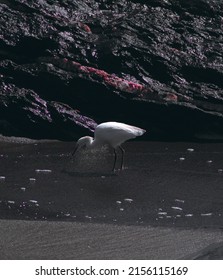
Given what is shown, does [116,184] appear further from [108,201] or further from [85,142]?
[85,142]

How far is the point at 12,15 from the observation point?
33.4 ft

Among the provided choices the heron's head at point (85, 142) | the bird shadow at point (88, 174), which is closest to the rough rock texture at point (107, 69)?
the heron's head at point (85, 142)

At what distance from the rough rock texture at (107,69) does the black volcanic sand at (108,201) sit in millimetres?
Answer: 403

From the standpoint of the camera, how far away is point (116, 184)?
7004mm

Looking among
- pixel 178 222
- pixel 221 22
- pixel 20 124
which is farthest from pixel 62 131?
pixel 178 222

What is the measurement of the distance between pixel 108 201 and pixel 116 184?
24.6 inches

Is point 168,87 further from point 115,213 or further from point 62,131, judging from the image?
point 115,213

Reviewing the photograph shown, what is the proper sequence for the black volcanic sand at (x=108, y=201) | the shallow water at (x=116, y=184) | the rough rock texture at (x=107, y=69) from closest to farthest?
the black volcanic sand at (x=108, y=201) → the shallow water at (x=116, y=184) → the rough rock texture at (x=107, y=69)

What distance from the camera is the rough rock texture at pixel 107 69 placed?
30.5ft

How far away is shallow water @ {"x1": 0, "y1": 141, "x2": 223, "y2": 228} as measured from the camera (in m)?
5.94

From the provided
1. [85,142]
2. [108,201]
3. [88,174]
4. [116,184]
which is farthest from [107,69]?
[108,201]

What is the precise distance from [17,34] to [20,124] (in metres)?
1.34

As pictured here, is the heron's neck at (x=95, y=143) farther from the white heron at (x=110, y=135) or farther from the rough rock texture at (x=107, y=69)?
the rough rock texture at (x=107, y=69)

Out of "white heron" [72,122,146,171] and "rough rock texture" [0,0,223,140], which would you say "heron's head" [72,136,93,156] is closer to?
"white heron" [72,122,146,171]
